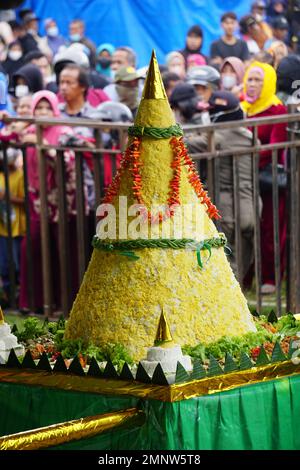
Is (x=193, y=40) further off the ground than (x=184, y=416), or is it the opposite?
(x=193, y=40)

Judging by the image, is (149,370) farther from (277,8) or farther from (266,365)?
(277,8)

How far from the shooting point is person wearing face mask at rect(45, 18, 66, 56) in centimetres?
2319

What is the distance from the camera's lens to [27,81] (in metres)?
15.9

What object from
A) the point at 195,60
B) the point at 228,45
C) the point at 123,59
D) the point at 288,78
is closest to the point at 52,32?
the point at 228,45

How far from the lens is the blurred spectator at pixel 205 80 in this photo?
14207 mm

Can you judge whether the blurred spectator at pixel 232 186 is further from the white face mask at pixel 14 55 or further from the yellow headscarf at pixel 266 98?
the white face mask at pixel 14 55

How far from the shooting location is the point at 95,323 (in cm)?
622

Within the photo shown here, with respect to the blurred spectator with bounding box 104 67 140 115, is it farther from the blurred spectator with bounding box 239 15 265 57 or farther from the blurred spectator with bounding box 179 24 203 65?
the blurred spectator with bounding box 179 24 203 65

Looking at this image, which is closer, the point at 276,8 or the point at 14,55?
the point at 14,55

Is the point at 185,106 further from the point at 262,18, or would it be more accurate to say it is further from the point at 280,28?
the point at 262,18

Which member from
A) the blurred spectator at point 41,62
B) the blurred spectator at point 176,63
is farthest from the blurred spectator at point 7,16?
the blurred spectator at point 176,63

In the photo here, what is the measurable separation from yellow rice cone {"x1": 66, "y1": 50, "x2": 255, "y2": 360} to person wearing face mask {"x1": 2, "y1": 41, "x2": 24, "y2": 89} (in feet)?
44.9

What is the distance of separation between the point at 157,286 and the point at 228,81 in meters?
8.76

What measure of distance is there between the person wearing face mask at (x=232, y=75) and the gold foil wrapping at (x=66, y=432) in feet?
29.8
